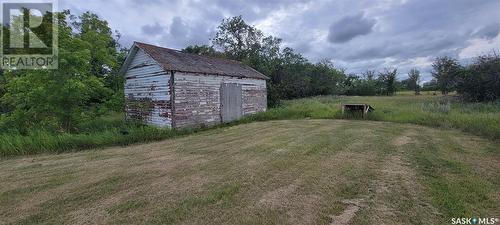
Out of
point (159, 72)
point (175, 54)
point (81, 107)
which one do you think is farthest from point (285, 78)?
point (81, 107)

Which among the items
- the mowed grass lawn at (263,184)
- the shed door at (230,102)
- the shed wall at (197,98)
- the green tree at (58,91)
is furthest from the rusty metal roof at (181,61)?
the mowed grass lawn at (263,184)

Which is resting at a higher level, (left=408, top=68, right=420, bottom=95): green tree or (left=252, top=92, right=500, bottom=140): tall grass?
(left=408, top=68, right=420, bottom=95): green tree

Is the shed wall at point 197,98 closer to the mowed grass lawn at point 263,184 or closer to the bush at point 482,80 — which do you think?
the mowed grass lawn at point 263,184

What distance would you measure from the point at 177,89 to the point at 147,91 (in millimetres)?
1742

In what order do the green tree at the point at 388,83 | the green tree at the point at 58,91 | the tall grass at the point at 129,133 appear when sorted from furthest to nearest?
the green tree at the point at 388,83, the green tree at the point at 58,91, the tall grass at the point at 129,133

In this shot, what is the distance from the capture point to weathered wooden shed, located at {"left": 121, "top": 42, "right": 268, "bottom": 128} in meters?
11.1

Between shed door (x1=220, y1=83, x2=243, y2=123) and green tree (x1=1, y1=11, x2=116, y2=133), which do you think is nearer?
green tree (x1=1, y1=11, x2=116, y2=133)

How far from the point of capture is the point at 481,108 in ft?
39.9

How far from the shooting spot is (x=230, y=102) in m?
14.0

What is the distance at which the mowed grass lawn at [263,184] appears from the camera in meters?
3.32

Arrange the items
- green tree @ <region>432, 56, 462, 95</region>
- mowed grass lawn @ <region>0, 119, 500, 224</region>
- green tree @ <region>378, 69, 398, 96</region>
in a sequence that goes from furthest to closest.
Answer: green tree @ <region>378, 69, 398, 96</region>, green tree @ <region>432, 56, 462, 95</region>, mowed grass lawn @ <region>0, 119, 500, 224</region>

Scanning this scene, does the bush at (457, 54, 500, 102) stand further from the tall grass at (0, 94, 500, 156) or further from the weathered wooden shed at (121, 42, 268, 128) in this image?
the weathered wooden shed at (121, 42, 268, 128)

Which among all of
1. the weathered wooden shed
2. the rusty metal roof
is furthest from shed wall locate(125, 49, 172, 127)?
the rusty metal roof
